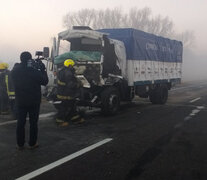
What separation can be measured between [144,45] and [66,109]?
17.1 feet

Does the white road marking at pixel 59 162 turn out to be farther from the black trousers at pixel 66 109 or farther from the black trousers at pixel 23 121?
the black trousers at pixel 66 109

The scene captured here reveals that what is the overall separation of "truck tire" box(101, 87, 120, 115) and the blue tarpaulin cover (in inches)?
69.1

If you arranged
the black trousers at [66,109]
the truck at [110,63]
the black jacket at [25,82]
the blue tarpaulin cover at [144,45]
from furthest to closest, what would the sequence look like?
the blue tarpaulin cover at [144,45] < the truck at [110,63] < the black trousers at [66,109] < the black jacket at [25,82]

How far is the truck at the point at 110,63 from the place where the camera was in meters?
8.82

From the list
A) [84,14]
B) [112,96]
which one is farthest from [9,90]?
[84,14]

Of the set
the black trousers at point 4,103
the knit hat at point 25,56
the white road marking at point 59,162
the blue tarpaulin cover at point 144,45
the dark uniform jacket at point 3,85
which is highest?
the blue tarpaulin cover at point 144,45

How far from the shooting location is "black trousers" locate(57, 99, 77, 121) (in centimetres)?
761

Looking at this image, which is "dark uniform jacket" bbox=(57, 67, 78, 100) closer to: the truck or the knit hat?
the truck

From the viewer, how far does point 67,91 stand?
7531mm

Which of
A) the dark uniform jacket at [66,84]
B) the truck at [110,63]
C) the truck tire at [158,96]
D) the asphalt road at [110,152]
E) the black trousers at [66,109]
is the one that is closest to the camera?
the asphalt road at [110,152]

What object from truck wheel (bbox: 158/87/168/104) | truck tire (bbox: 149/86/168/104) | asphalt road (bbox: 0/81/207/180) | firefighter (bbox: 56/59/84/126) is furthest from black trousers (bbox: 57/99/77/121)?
truck wheel (bbox: 158/87/168/104)

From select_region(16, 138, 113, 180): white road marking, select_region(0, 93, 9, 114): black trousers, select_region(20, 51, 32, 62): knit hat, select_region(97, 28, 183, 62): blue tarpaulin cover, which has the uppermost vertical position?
select_region(97, 28, 183, 62): blue tarpaulin cover

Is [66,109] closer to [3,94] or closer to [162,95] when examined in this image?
[3,94]

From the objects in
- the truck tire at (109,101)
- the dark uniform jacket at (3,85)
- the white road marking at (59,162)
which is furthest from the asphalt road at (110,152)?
the dark uniform jacket at (3,85)
